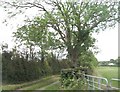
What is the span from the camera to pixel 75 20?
10.7m

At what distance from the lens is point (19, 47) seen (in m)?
11.3

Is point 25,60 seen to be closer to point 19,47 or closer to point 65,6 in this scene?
point 19,47

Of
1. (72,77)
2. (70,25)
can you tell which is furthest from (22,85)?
(70,25)

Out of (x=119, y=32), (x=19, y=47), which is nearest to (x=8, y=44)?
(x=19, y=47)

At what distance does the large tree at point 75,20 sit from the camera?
34.1 feet

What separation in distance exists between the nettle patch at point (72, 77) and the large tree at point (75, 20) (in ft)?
1.20

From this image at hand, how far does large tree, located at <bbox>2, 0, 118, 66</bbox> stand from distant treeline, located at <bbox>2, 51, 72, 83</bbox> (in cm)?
76

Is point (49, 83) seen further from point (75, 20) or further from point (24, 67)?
point (75, 20)

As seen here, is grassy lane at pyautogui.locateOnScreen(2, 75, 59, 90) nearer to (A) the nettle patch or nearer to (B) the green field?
(B) the green field

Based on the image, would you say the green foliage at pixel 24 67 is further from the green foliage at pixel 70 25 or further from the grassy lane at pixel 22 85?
the green foliage at pixel 70 25

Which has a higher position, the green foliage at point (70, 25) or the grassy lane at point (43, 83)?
the green foliage at point (70, 25)

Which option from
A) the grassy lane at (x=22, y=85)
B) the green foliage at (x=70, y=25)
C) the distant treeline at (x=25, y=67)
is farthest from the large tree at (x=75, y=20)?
the grassy lane at (x=22, y=85)

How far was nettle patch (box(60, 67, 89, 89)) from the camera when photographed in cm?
1037

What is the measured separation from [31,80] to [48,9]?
114 inches
